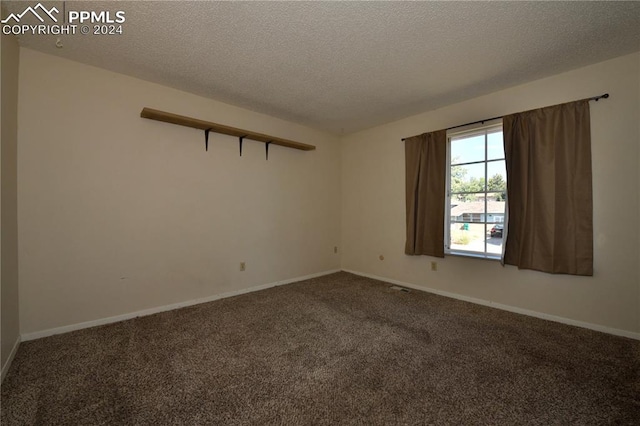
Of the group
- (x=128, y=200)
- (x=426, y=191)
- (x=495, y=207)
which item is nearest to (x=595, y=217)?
(x=495, y=207)

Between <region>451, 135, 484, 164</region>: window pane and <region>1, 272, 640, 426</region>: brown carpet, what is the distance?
6.19 feet

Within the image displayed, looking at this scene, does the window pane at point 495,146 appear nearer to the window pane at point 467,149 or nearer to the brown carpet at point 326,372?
the window pane at point 467,149

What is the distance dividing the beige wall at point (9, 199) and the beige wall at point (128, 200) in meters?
0.11

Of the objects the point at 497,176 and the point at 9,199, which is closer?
the point at 9,199

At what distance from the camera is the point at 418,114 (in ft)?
12.6

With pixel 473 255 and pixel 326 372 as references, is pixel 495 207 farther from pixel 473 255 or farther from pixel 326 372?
pixel 326 372

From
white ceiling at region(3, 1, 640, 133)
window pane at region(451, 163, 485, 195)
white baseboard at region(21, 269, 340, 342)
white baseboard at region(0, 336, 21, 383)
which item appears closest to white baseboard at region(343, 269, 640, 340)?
window pane at region(451, 163, 485, 195)

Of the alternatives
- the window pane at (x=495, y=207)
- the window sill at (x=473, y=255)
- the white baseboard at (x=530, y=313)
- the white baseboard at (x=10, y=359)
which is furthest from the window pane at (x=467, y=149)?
the white baseboard at (x=10, y=359)

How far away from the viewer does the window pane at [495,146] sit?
3.14m

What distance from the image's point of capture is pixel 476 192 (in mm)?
3320

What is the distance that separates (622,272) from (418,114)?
2.77 meters

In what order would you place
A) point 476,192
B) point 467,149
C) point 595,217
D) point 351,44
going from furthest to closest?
point 467,149 < point 476,192 < point 595,217 < point 351,44

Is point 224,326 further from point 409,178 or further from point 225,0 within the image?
point 409,178

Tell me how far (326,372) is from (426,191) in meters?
2.71
